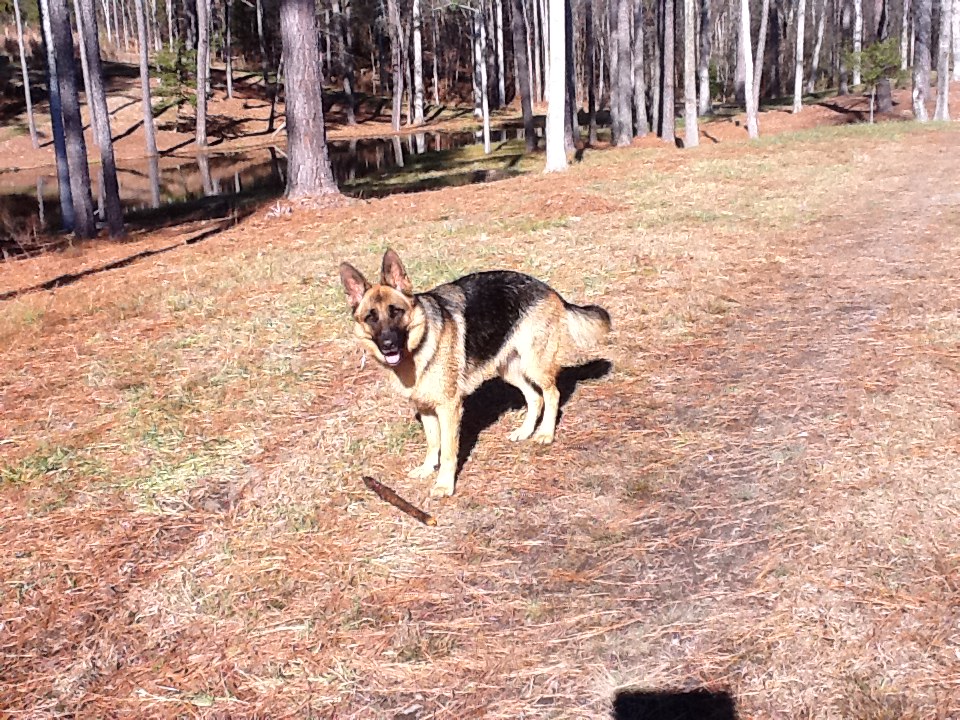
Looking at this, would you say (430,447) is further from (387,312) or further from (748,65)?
(748,65)

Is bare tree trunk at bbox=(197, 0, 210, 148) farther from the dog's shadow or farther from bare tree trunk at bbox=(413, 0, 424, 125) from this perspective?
the dog's shadow

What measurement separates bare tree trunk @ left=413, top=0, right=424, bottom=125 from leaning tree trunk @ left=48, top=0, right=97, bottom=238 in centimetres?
3186

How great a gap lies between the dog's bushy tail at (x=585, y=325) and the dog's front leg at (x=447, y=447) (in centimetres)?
114

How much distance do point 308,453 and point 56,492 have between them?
4.99 feet

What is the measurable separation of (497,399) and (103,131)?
15.5 metres

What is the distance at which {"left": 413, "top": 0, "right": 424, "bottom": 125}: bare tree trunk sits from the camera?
46194 mm

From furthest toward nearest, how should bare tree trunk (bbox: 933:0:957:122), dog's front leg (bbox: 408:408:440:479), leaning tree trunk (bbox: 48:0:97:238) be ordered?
bare tree trunk (bbox: 933:0:957:122) → leaning tree trunk (bbox: 48:0:97:238) → dog's front leg (bbox: 408:408:440:479)

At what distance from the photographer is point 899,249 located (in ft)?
28.3

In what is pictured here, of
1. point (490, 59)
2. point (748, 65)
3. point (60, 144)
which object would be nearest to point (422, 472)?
point (60, 144)

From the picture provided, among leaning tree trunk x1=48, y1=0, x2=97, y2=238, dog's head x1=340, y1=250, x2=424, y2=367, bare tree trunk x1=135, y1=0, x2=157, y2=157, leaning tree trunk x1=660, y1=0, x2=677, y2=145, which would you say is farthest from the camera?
bare tree trunk x1=135, y1=0, x2=157, y2=157

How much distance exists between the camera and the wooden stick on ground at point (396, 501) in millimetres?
4145

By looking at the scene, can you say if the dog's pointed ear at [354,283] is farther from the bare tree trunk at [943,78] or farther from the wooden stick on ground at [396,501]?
the bare tree trunk at [943,78]

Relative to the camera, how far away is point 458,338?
4531mm

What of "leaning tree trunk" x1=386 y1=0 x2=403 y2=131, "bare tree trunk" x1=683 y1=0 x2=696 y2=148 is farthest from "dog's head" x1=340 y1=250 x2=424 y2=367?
"leaning tree trunk" x1=386 y1=0 x2=403 y2=131
